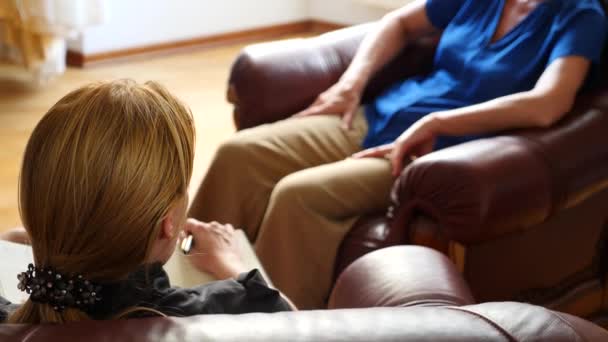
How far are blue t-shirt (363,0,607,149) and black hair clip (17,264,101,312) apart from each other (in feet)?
4.19

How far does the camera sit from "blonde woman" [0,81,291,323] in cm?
96

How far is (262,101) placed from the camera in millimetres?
2289

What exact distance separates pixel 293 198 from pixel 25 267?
83cm

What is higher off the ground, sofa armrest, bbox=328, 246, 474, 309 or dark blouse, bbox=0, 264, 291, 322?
dark blouse, bbox=0, 264, 291, 322

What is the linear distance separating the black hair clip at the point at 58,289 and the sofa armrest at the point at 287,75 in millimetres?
1314

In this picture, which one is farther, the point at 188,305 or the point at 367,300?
the point at 367,300

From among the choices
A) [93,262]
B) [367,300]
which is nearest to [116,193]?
[93,262]

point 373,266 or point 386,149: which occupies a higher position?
point 373,266

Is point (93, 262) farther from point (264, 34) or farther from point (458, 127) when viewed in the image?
point (264, 34)

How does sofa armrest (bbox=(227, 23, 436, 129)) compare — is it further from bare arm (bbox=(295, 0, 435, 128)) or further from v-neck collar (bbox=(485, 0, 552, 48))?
v-neck collar (bbox=(485, 0, 552, 48))

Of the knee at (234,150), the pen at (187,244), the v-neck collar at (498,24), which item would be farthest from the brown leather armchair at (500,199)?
the pen at (187,244)

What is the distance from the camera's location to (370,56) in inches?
93.6

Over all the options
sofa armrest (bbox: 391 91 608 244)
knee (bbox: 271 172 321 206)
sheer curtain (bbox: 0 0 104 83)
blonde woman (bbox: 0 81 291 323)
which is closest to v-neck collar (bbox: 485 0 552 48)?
sofa armrest (bbox: 391 91 608 244)

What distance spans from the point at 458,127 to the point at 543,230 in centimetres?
28
